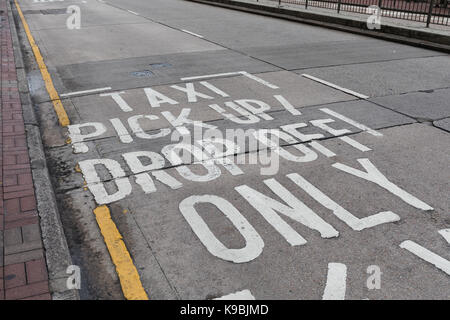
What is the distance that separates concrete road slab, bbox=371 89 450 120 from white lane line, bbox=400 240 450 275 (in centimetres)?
384

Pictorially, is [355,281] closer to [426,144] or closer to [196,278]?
[196,278]

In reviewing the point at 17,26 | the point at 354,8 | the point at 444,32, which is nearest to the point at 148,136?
the point at 444,32

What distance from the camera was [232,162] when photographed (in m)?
5.74

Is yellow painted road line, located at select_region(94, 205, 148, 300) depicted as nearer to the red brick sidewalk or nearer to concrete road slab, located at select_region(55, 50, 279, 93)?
the red brick sidewalk

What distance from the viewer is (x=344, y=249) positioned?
157 inches

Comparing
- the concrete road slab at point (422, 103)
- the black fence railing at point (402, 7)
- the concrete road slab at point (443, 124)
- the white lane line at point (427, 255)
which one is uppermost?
the black fence railing at point (402, 7)

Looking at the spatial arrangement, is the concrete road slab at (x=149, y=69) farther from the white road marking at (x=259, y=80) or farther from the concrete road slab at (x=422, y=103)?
the concrete road slab at (x=422, y=103)

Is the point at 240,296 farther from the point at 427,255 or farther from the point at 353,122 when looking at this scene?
the point at 353,122

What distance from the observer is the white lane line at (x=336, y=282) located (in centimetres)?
343

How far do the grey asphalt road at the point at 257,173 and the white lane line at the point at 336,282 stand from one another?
0.5 inches

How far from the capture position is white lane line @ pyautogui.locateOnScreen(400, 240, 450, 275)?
12.4ft

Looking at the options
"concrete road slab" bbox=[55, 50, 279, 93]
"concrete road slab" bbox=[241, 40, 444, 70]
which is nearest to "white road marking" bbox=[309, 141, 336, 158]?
"concrete road slab" bbox=[55, 50, 279, 93]

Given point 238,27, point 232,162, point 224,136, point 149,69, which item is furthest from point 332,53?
point 232,162

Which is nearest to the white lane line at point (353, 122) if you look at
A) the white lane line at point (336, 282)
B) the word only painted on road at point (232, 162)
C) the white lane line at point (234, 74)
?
the word only painted on road at point (232, 162)
